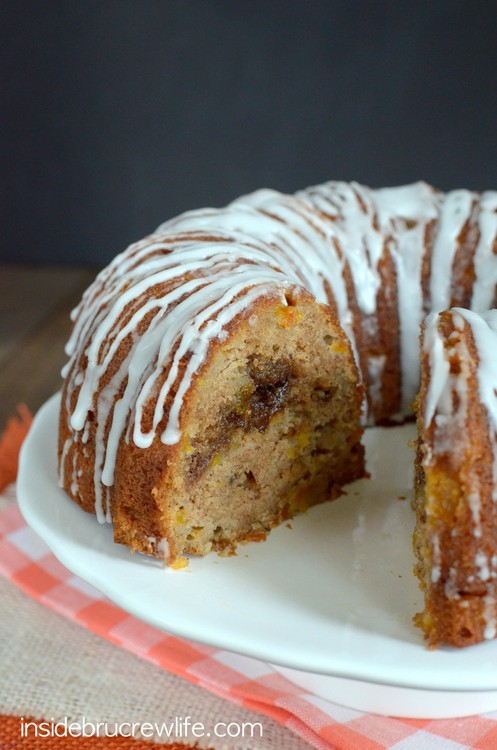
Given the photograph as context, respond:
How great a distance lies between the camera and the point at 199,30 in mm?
4312

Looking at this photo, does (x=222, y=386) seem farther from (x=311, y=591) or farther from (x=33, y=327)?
(x=33, y=327)

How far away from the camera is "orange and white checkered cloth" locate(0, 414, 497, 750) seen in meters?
1.76

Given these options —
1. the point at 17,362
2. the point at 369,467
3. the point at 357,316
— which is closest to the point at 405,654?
the point at 369,467

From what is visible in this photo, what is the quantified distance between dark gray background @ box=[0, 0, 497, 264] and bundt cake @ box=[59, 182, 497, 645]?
1.94 meters

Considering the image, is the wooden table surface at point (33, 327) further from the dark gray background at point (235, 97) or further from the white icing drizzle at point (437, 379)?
the white icing drizzle at point (437, 379)

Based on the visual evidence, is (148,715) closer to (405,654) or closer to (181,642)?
(181,642)

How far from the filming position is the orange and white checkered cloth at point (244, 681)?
176 centimetres

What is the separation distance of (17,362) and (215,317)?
7.44 feet

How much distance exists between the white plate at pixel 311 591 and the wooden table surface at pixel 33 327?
4.58ft

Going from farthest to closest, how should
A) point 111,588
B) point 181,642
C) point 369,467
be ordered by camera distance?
point 369,467 → point 181,642 → point 111,588

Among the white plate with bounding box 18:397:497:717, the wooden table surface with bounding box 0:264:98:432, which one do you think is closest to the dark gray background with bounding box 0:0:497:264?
the wooden table surface with bounding box 0:264:98:432

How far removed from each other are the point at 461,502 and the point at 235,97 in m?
3.31

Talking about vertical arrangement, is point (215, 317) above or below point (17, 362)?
above

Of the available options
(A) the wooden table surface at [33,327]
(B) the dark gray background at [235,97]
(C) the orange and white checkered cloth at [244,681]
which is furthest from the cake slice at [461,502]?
(B) the dark gray background at [235,97]
